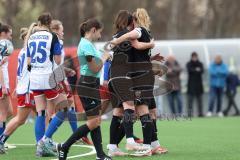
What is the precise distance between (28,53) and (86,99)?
1859mm

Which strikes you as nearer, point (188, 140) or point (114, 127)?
point (114, 127)

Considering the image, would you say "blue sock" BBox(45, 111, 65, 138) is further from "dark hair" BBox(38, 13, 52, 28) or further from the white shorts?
"dark hair" BBox(38, 13, 52, 28)

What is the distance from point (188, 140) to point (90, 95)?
4.71m

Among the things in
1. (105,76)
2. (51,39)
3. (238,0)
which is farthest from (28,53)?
(238,0)

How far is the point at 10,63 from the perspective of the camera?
22.8 meters

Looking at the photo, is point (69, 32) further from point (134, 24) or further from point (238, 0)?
point (134, 24)

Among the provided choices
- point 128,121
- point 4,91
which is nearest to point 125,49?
point 128,121

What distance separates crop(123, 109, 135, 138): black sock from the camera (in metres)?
11.2

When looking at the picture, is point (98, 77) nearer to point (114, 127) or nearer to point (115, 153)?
point (114, 127)

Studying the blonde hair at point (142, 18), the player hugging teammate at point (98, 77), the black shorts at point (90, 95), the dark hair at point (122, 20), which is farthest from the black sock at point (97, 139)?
the blonde hair at point (142, 18)

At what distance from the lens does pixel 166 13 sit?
63.2 metres

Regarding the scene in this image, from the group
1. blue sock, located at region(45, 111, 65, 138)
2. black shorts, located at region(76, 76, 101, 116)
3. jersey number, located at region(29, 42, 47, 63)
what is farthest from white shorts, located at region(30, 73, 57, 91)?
black shorts, located at region(76, 76, 101, 116)

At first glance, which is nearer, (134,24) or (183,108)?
(134,24)

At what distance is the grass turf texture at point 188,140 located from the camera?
1155 centimetres
